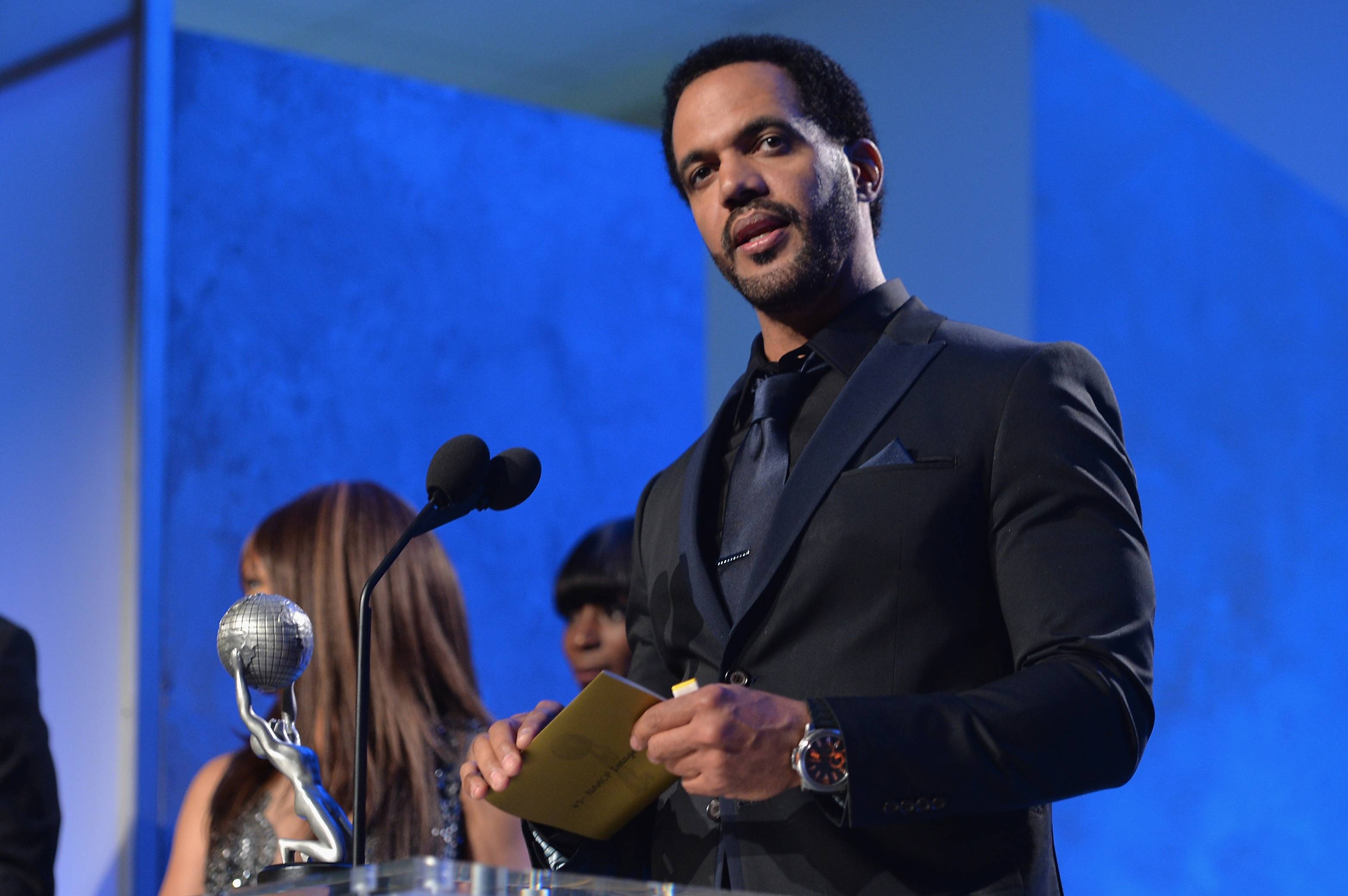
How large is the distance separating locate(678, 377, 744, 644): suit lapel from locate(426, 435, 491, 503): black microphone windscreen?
0.27 metres

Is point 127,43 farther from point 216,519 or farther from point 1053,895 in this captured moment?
point 1053,895

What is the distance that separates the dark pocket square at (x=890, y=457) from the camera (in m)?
1.37

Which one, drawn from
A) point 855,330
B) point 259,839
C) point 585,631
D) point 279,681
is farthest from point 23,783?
point 855,330

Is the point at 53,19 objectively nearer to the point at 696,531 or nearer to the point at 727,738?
the point at 696,531

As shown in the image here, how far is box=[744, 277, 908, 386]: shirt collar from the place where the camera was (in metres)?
1.55

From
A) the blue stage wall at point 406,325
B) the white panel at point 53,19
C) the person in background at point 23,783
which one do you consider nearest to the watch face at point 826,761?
the person in background at point 23,783

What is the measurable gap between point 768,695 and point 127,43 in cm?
257

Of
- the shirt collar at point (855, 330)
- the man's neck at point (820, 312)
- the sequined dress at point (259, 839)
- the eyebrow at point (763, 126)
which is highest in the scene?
the eyebrow at point (763, 126)

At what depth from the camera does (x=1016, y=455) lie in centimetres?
132

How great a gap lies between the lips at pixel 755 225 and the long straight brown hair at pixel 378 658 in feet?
3.50

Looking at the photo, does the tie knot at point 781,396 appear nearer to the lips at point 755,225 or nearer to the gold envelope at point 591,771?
the lips at point 755,225

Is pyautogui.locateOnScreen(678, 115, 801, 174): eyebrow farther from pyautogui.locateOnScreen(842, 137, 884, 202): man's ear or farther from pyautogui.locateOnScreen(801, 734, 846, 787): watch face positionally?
pyautogui.locateOnScreen(801, 734, 846, 787): watch face

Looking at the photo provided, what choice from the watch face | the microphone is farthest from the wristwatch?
the microphone

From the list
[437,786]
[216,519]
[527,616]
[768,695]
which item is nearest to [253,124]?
[216,519]
